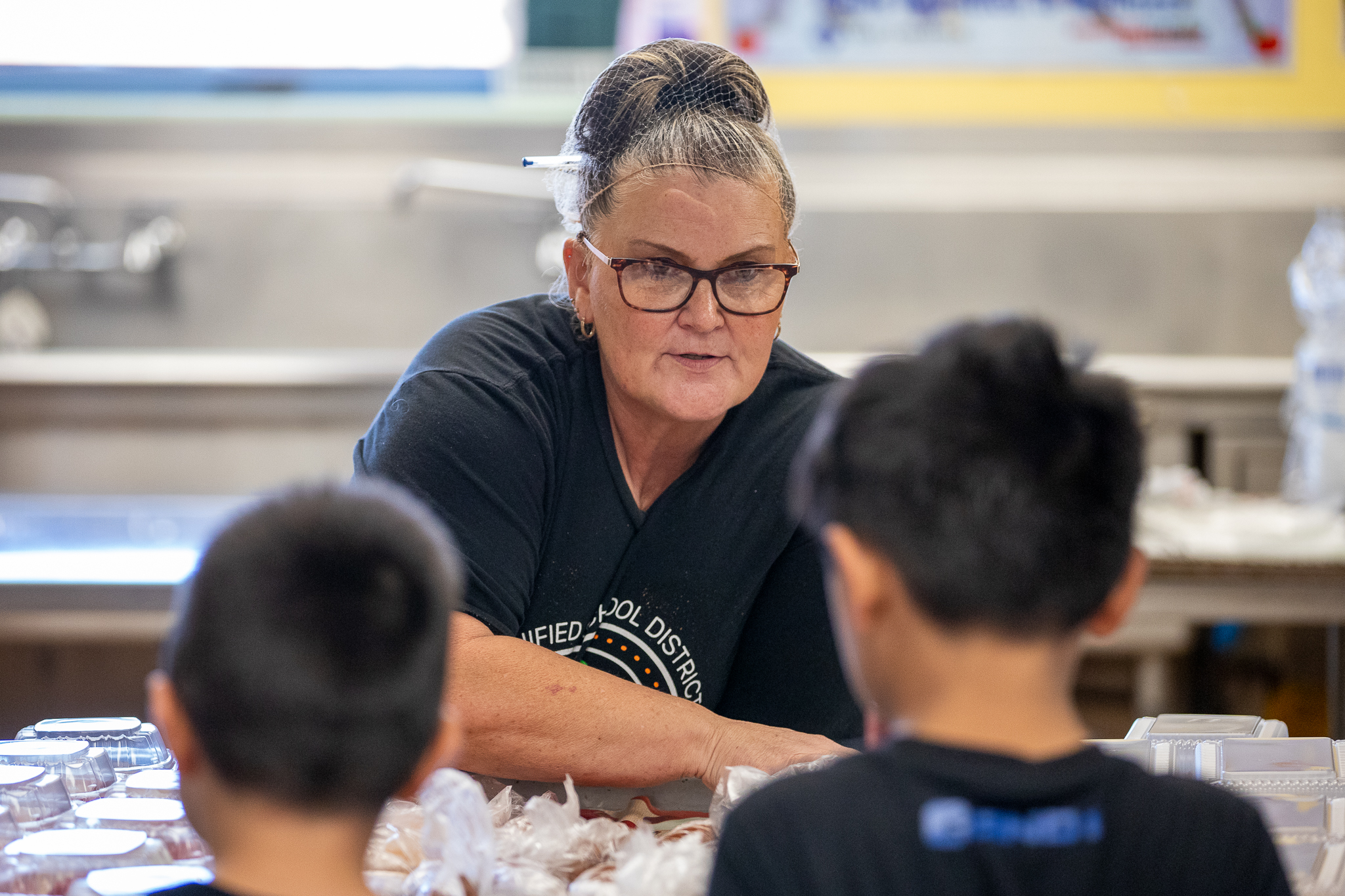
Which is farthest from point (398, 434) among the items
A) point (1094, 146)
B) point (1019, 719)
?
point (1094, 146)

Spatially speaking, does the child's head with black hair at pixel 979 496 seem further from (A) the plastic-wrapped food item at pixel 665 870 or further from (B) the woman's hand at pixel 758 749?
(B) the woman's hand at pixel 758 749

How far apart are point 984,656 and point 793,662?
0.63m

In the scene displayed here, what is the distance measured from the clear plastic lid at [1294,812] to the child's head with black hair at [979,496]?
314 mm

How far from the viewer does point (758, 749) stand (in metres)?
0.92

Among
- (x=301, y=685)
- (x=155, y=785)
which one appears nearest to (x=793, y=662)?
(x=155, y=785)

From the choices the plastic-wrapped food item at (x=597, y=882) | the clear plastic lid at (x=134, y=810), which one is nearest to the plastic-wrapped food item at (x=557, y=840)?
the plastic-wrapped food item at (x=597, y=882)

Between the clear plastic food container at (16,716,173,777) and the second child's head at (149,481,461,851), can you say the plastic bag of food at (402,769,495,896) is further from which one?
the clear plastic food container at (16,716,173,777)

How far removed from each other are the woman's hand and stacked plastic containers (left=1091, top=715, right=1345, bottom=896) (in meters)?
0.21

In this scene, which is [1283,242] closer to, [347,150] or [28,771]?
[347,150]

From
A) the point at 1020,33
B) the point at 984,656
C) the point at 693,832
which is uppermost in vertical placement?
the point at 1020,33

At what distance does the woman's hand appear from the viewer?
908mm

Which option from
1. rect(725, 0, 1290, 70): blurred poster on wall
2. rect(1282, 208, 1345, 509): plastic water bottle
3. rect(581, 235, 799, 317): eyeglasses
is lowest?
rect(1282, 208, 1345, 509): plastic water bottle

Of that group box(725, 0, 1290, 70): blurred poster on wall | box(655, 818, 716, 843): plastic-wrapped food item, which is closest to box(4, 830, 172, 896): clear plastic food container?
box(655, 818, 716, 843): plastic-wrapped food item

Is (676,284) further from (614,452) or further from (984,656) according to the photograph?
(984,656)
